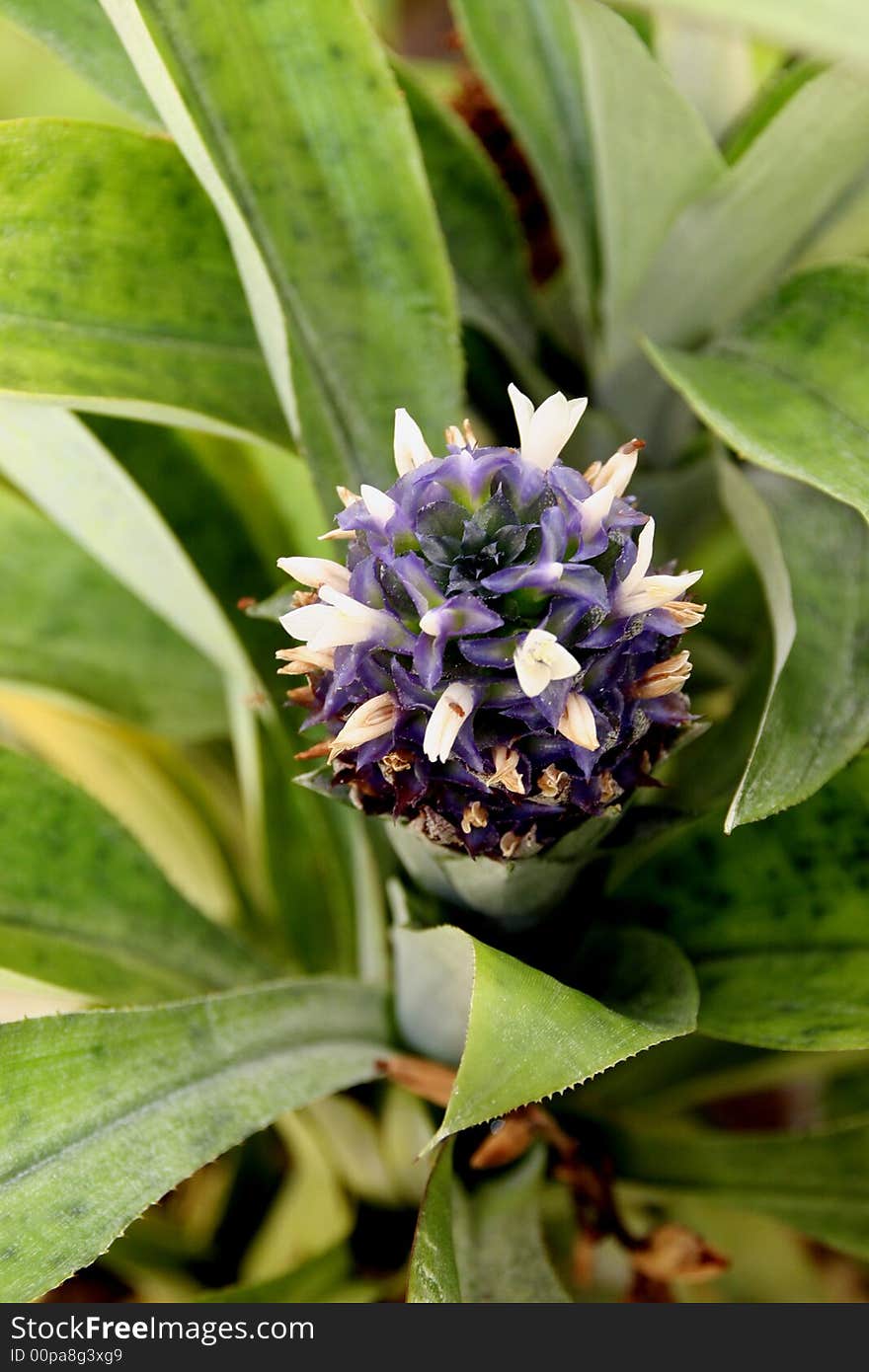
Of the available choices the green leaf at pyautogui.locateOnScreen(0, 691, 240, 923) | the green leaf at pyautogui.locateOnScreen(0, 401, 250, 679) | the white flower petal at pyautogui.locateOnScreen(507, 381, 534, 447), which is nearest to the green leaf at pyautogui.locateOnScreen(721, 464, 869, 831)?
the white flower petal at pyautogui.locateOnScreen(507, 381, 534, 447)


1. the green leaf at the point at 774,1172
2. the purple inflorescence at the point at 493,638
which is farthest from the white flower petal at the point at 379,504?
the green leaf at the point at 774,1172

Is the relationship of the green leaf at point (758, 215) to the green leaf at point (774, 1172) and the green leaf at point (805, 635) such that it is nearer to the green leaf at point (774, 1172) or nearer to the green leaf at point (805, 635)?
the green leaf at point (805, 635)

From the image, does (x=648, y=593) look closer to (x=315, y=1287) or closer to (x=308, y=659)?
(x=308, y=659)

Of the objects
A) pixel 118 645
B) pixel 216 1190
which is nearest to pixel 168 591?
pixel 118 645

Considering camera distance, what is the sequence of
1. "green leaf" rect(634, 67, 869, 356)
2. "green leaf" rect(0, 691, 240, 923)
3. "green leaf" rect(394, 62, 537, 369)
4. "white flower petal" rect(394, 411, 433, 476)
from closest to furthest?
"white flower petal" rect(394, 411, 433, 476) → "green leaf" rect(634, 67, 869, 356) → "green leaf" rect(394, 62, 537, 369) → "green leaf" rect(0, 691, 240, 923)

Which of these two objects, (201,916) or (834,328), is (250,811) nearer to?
(201,916)

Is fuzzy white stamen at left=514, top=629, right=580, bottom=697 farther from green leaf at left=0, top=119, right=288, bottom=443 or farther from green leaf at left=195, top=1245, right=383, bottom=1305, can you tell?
green leaf at left=195, top=1245, right=383, bottom=1305


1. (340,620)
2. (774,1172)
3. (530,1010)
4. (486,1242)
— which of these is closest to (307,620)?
(340,620)
